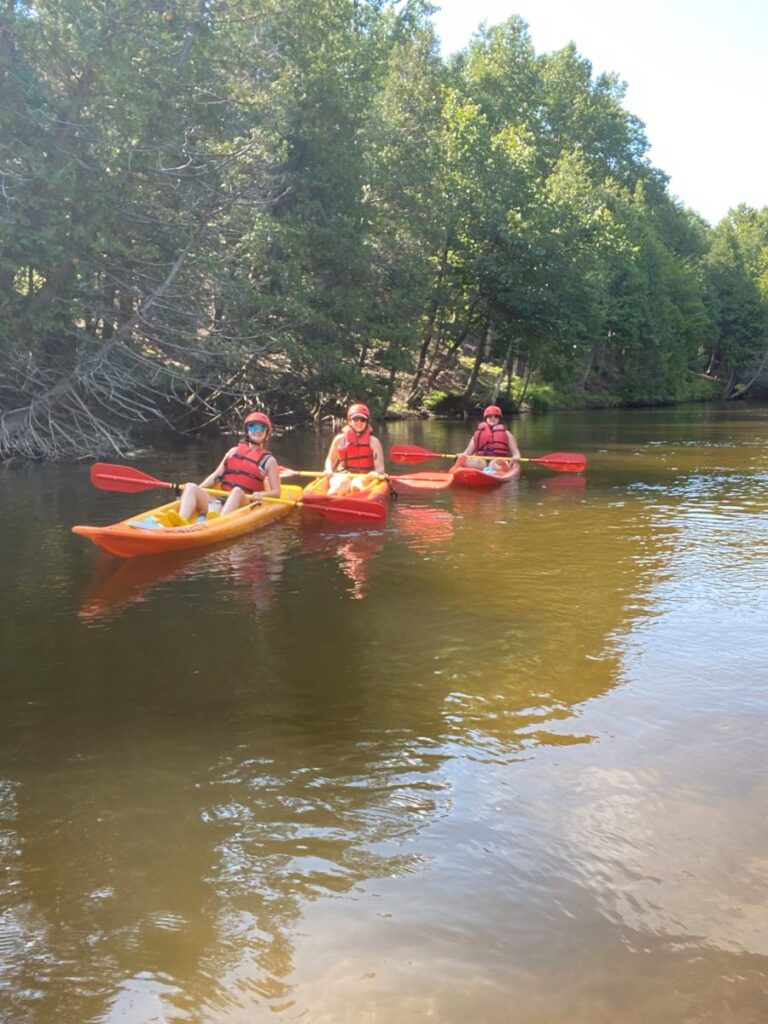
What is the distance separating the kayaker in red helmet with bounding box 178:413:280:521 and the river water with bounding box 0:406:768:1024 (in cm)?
154

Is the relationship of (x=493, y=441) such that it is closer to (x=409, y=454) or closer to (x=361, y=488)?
(x=409, y=454)

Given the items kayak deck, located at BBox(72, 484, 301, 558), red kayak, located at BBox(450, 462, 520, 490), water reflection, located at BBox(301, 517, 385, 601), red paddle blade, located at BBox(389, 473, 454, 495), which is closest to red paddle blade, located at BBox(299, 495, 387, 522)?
water reflection, located at BBox(301, 517, 385, 601)

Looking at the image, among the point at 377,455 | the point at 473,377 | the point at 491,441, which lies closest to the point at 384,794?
the point at 377,455

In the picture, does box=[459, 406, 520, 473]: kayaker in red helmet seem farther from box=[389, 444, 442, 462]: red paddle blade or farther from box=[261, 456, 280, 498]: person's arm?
box=[261, 456, 280, 498]: person's arm

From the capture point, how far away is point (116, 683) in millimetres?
4824

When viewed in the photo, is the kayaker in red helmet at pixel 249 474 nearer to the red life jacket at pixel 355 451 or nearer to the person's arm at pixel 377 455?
the red life jacket at pixel 355 451

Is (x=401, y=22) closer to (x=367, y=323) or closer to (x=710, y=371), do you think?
(x=367, y=323)

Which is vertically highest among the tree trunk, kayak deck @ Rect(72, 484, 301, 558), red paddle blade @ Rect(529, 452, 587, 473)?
the tree trunk

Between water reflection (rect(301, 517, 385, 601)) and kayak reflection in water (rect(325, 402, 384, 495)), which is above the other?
kayak reflection in water (rect(325, 402, 384, 495))

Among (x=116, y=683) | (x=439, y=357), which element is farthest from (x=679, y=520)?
(x=439, y=357)

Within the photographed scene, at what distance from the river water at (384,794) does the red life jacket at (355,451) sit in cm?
365

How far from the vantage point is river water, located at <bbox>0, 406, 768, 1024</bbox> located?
2475 millimetres

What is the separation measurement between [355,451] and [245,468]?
6.86 feet

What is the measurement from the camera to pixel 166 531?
7.68 metres
